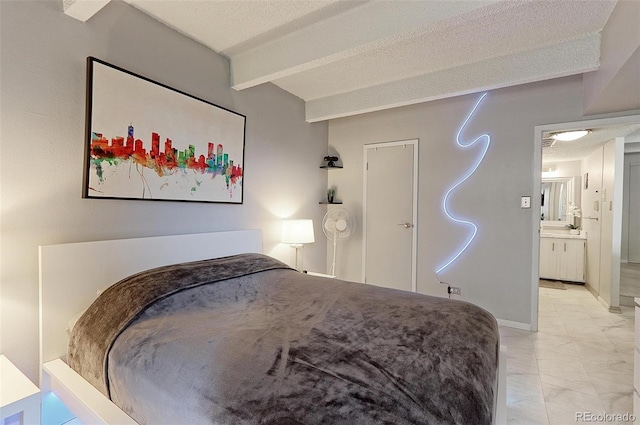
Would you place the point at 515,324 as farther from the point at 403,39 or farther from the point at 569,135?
the point at 403,39

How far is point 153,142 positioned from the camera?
2051mm

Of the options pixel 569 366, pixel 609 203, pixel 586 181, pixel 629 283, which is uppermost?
pixel 586 181

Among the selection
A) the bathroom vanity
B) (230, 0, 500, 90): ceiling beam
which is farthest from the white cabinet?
(230, 0, 500, 90): ceiling beam

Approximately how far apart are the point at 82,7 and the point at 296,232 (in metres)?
2.21

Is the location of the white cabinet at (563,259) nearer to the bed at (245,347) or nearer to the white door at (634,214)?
the white door at (634,214)

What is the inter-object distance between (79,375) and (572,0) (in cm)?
341

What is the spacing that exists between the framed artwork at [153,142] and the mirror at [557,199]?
5553 mm

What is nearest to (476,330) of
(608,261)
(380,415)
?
(380,415)

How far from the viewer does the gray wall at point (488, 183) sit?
2.95m

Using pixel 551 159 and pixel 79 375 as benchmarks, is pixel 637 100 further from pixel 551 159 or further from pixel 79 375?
pixel 79 375

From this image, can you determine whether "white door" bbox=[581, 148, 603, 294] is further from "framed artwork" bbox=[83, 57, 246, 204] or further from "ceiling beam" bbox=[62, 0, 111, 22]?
"ceiling beam" bbox=[62, 0, 111, 22]

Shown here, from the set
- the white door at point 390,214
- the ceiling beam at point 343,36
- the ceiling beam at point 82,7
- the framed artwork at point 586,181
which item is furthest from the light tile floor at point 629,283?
→ the ceiling beam at point 82,7

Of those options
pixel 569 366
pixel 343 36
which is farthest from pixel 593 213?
pixel 343 36

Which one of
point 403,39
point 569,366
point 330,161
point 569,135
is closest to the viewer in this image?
point 403,39
